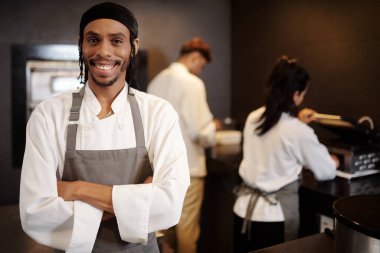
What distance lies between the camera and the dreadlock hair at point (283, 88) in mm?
1919

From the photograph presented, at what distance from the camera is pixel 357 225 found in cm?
98

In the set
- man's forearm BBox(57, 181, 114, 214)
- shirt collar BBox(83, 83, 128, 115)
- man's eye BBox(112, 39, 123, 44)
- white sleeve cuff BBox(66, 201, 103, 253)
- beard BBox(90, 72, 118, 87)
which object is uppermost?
man's eye BBox(112, 39, 123, 44)

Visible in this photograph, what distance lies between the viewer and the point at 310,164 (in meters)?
1.97

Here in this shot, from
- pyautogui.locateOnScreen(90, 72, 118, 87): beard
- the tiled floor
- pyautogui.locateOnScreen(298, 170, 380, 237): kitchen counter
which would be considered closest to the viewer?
pyautogui.locateOnScreen(90, 72, 118, 87): beard

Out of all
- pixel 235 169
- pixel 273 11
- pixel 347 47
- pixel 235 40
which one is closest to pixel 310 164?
pixel 235 169

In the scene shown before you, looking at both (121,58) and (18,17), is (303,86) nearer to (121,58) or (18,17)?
(121,58)

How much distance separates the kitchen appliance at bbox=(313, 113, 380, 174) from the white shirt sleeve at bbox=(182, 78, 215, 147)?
29.8 inches

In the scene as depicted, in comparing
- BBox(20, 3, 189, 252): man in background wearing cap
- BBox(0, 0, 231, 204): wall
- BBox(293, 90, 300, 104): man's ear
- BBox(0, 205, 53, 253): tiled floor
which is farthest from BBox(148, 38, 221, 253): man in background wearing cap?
BBox(20, 3, 189, 252): man in background wearing cap

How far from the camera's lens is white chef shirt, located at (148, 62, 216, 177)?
105 inches

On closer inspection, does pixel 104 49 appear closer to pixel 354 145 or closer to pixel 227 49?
pixel 354 145

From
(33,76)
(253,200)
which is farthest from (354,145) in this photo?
(33,76)

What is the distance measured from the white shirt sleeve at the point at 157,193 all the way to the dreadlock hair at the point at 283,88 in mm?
840

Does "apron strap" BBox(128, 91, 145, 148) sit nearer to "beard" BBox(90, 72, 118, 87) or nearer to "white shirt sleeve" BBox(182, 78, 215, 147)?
"beard" BBox(90, 72, 118, 87)

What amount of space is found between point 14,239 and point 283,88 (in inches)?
52.3
